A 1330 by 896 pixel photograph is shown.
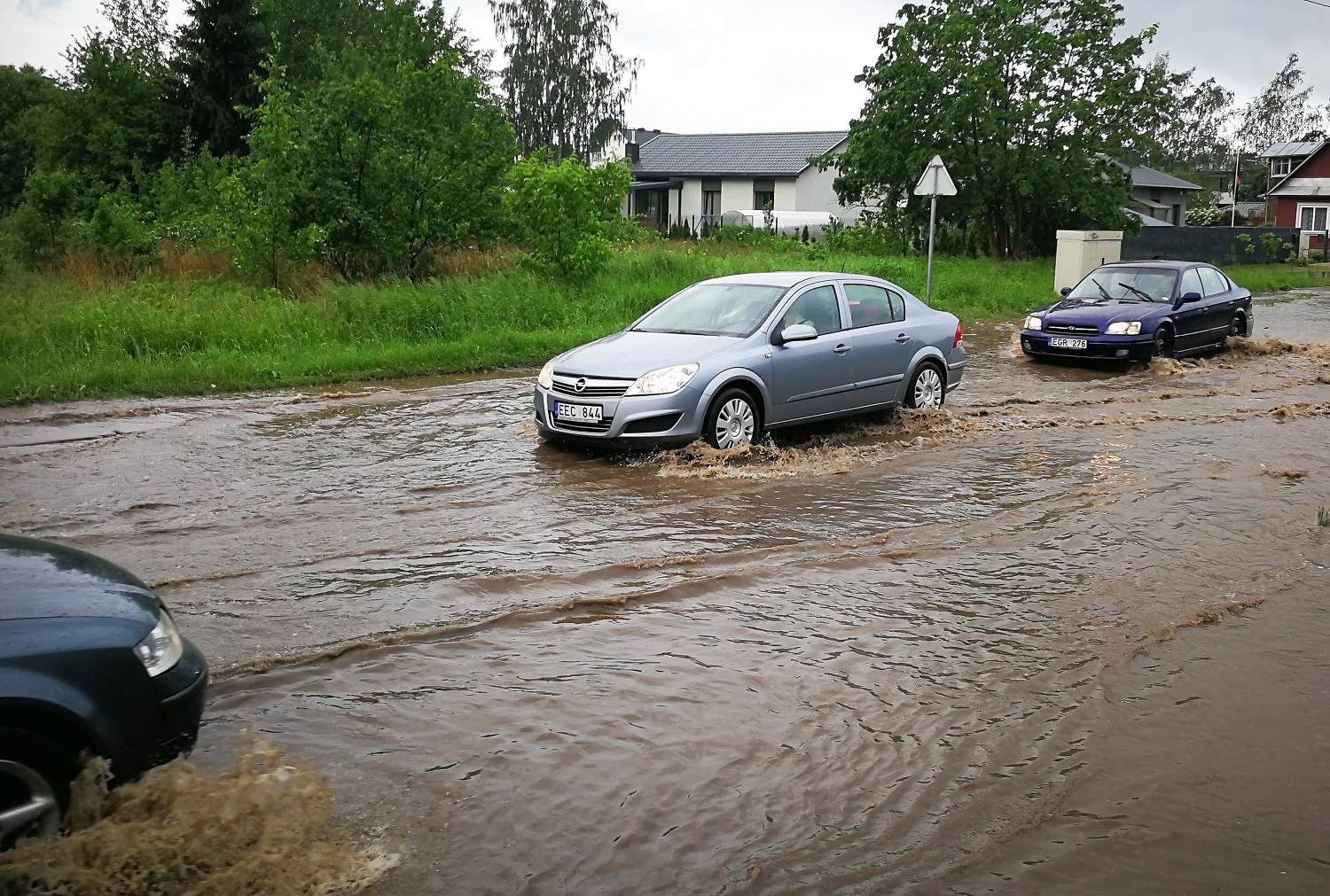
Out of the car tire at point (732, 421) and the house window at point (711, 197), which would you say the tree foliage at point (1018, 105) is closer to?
the car tire at point (732, 421)

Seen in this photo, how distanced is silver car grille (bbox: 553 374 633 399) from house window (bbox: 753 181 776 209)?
54.8 meters

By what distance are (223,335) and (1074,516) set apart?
469 inches

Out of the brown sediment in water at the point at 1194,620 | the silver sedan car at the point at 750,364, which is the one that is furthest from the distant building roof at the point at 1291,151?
the brown sediment in water at the point at 1194,620

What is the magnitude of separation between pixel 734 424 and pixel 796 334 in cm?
108

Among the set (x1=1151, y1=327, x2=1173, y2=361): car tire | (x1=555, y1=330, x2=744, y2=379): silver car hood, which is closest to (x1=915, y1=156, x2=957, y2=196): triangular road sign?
(x1=1151, y1=327, x2=1173, y2=361): car tire

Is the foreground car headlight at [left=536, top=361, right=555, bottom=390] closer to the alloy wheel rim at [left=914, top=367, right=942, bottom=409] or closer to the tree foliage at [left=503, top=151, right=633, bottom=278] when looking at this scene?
the alloy wheel rim at [left=914, top=367, right=942, bottom=409]

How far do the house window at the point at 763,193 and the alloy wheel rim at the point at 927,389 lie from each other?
52.2 meters

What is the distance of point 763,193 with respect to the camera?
64.6 metres

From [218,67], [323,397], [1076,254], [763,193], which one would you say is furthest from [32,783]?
[763,193]

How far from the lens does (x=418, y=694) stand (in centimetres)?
557

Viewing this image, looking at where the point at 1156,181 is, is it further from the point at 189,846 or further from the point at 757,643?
the point at 189,846

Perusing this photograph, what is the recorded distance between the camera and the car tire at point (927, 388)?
12867 mm

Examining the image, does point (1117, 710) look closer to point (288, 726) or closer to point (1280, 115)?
point (288, 726)

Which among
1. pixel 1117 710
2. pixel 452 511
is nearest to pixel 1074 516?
pixel 1117 710
